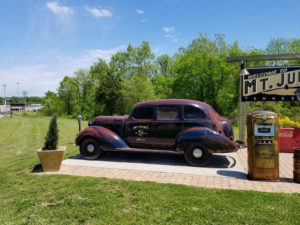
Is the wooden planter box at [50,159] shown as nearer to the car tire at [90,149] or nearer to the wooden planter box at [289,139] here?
the car tire at [90,149]

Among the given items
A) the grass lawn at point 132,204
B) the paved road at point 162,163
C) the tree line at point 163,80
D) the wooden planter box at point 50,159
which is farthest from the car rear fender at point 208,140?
the tree line at point 163,80

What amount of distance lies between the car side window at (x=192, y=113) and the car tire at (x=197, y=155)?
80cm

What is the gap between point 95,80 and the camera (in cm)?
4912

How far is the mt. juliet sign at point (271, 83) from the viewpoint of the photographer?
8242mm

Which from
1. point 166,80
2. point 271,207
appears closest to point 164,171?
point 271,207

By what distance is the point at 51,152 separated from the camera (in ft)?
18.6

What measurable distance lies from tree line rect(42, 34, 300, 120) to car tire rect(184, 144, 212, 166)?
1825 centimetres

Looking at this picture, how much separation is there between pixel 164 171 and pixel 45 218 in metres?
3.02

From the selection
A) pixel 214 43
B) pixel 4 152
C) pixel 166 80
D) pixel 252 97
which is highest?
pixel 214 43

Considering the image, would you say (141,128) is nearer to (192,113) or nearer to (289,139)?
(192,113)

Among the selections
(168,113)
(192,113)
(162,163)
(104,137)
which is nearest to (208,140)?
(192,113)

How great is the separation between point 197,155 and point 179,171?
0.77 metres

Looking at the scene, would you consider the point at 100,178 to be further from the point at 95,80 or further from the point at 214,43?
the point at 95,80

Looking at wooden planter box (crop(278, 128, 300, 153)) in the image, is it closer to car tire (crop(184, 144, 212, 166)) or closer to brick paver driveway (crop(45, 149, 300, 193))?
brick paver driveway (crop(45, 149, 300, 193))
